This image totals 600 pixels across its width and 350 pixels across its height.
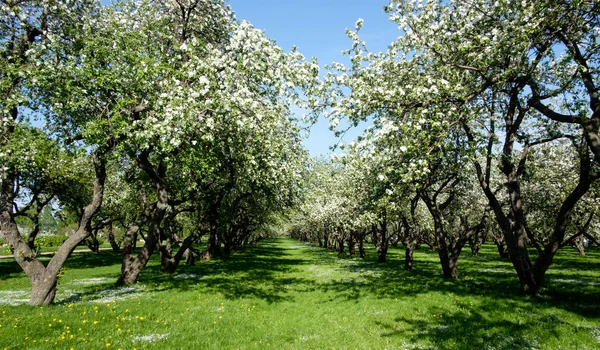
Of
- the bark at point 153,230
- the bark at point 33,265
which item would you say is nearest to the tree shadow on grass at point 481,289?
the bark at point 153,230

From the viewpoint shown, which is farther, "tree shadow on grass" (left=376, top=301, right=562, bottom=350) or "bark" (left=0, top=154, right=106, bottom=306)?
"bark" (left=0, top=154, right=106, bottom=306)

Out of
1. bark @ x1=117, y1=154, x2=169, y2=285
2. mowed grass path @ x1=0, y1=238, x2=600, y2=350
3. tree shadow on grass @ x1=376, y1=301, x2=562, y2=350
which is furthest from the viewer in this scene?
bark @ x1=117, y1=154, x2=169, y2=285

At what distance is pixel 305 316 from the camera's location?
14.2m

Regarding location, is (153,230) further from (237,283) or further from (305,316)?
(305,316)

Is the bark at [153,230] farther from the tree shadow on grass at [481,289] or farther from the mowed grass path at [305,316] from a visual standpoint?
the tree shadow on grass at [481,289]

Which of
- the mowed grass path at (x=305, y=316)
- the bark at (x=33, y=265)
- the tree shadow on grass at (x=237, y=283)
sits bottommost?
the tree shadow on grass at (x=237, y=283)

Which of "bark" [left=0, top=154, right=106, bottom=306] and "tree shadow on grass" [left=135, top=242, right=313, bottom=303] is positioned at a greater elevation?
"bark" [left=0, top=154, right=106, bottom=306]

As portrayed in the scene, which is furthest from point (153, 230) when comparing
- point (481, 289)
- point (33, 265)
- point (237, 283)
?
point (481, 289)

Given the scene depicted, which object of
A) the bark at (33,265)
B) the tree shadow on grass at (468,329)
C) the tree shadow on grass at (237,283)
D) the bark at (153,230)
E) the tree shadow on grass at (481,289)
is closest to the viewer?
the tree shadow on grass at (468,329)

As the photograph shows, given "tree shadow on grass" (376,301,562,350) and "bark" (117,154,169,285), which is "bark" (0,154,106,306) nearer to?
"bark" (117,154,169,285)

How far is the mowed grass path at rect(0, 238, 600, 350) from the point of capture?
35.6 feet

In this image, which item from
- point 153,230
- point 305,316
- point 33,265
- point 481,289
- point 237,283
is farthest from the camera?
point 237,283

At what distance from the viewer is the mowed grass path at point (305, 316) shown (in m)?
10.8

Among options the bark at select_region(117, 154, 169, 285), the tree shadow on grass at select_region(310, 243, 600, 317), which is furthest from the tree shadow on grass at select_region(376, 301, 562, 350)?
the bark at select_region(117, 154, 169, 285)
